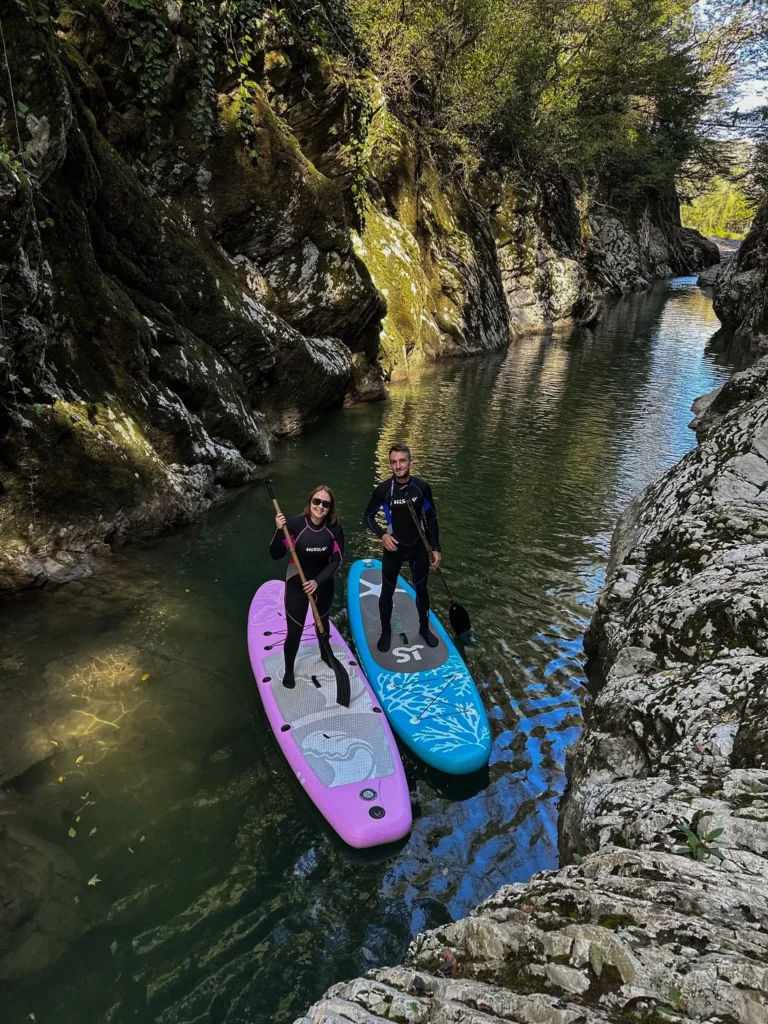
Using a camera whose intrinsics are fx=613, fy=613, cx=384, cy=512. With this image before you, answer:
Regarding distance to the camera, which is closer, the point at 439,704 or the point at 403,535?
the point at 439,704

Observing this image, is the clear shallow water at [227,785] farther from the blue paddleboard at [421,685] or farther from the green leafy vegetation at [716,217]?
the green leafy vegetation at [716,217]

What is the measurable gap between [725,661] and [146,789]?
15.8 feet

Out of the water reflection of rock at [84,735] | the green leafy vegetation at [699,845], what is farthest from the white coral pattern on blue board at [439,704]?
the green leafy vegetation at [699,845]

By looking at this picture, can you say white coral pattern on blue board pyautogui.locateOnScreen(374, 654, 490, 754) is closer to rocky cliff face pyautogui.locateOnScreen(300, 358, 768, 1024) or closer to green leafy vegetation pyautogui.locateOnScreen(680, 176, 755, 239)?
rocky cliff face pyautogui.locateOnScreen(300, 358, 768, 1024)

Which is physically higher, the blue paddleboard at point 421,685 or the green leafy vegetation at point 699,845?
the green leafy vegetation at point 699,845

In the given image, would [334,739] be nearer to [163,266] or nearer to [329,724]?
[329,724]

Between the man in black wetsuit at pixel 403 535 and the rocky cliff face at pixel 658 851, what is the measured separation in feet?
7.53

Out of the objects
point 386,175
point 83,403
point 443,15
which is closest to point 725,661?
point 83,403

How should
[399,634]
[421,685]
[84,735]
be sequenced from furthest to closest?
1. [399,634]
2. [421,685]
3. [84,735]

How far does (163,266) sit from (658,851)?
494 inches

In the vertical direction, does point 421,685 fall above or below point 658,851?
below

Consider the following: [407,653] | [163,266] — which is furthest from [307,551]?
[163,266]

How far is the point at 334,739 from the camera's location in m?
5.90

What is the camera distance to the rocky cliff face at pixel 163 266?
8109mm
